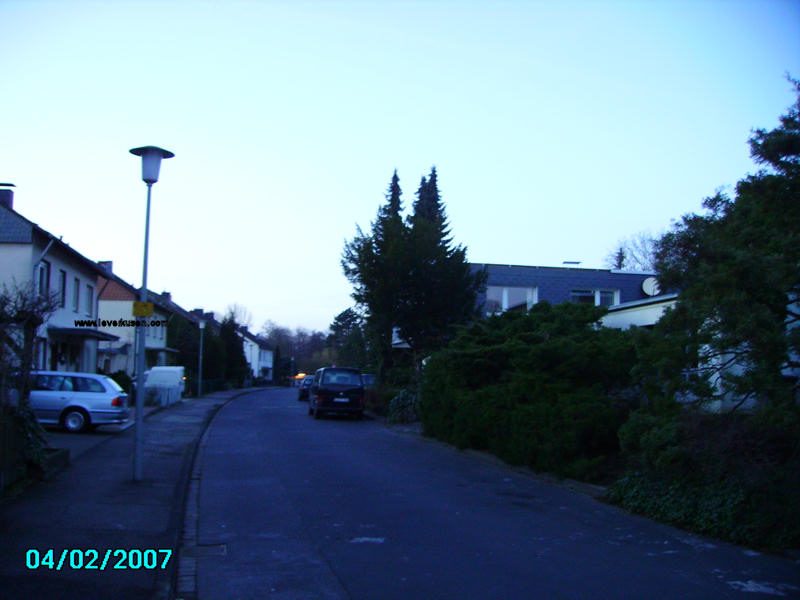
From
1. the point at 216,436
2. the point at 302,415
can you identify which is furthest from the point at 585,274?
the point at 216,436

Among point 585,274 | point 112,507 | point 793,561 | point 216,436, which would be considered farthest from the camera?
point 585,274

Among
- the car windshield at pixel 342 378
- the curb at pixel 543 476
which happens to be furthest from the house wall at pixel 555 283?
the curb at pixel 543 476

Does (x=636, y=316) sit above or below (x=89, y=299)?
below

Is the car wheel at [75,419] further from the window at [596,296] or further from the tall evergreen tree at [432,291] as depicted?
the window at [596,296]

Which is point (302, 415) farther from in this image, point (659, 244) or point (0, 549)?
point (0, 549)

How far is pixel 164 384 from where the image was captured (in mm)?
34438

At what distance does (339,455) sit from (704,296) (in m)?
10.0

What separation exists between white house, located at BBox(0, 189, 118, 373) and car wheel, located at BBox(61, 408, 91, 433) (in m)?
2.74

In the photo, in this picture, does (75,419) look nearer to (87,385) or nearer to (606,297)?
(87,385)

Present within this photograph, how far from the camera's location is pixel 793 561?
312 inches

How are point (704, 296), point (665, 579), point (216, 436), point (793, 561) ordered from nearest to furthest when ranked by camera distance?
point (665, 579), point (793, 561), point (704, 296), point (216, 436)
